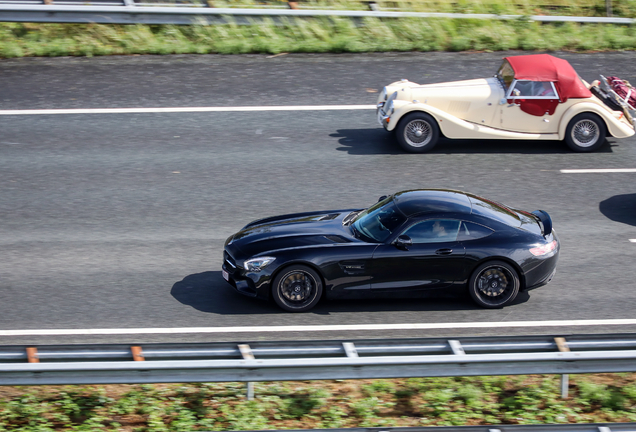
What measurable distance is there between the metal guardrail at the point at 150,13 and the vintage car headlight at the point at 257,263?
969 cm

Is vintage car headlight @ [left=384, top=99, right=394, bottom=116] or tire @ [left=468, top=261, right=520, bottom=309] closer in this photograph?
tire @ [left=468, top=261, right=520, bottom=309]

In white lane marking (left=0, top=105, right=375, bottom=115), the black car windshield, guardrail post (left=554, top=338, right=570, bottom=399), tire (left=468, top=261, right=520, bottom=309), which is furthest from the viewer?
white lane marking (left=0, top=105, right=375, bottom=115)

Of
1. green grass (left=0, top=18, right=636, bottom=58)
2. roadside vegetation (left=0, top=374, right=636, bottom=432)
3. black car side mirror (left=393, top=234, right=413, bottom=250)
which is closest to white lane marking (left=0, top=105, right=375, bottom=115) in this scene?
green grass (left=0, top=18, right=636, bottom=58)

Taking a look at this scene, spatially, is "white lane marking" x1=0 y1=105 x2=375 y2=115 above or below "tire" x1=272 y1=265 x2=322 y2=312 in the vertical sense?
above

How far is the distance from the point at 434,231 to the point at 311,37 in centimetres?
935

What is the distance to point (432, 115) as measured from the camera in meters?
12.4

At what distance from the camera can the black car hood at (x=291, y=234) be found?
8.30 meters

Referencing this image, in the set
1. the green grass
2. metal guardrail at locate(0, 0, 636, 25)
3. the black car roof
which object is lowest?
the black car roof

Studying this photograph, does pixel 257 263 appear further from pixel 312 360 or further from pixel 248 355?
pixel 312 360

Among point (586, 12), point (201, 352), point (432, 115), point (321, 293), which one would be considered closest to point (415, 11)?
point (586, 12)

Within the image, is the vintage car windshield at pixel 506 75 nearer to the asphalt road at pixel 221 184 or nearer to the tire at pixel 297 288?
the asphalt road at pixel 221 184

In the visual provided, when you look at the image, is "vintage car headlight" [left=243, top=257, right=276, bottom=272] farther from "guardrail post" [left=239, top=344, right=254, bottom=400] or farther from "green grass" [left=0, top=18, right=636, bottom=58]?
"green grass" [left=0, top=18, right=636, bottom=58]

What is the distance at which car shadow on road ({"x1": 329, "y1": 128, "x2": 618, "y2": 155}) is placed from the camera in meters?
12.8

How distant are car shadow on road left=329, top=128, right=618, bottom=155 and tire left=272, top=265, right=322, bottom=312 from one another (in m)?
4.84
